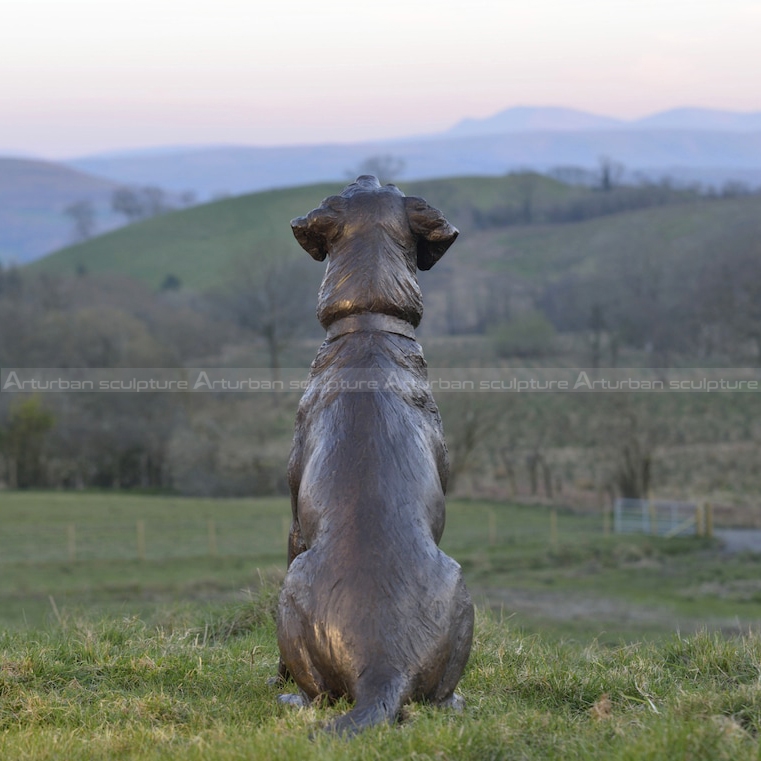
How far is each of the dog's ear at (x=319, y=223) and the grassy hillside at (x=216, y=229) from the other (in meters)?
88.3

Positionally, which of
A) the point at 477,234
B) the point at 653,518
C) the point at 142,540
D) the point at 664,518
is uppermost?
the point at 477,234

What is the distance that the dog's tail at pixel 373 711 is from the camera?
4.40 meters

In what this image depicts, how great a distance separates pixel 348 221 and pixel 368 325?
71 centimetres

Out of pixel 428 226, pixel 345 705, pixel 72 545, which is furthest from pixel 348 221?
pixel 72 545

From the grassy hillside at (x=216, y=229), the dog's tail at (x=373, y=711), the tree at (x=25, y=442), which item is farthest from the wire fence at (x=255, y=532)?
the grassy hillside at (x=216, y=229)

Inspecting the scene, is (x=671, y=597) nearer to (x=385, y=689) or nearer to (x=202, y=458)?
(x=385, y=689)

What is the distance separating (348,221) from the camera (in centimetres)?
625

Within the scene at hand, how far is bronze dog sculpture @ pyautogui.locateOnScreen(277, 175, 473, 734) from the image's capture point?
184 inches

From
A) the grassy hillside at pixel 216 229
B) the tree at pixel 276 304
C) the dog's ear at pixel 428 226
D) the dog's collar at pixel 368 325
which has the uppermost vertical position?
the grassy hillside at pixel 216 229

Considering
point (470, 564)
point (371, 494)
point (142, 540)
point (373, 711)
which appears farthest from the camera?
point (142, 540)

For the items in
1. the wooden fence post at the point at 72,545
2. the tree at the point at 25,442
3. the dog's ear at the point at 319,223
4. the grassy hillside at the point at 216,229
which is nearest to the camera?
the dog's ear at the point at 319,223

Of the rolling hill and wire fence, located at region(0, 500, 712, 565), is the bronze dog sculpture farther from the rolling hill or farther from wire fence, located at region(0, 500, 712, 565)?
the rolling hill

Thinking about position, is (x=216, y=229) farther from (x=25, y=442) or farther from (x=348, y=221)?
(x=348, y=221)

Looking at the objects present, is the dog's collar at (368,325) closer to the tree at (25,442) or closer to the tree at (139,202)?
the tree at (25,442)
